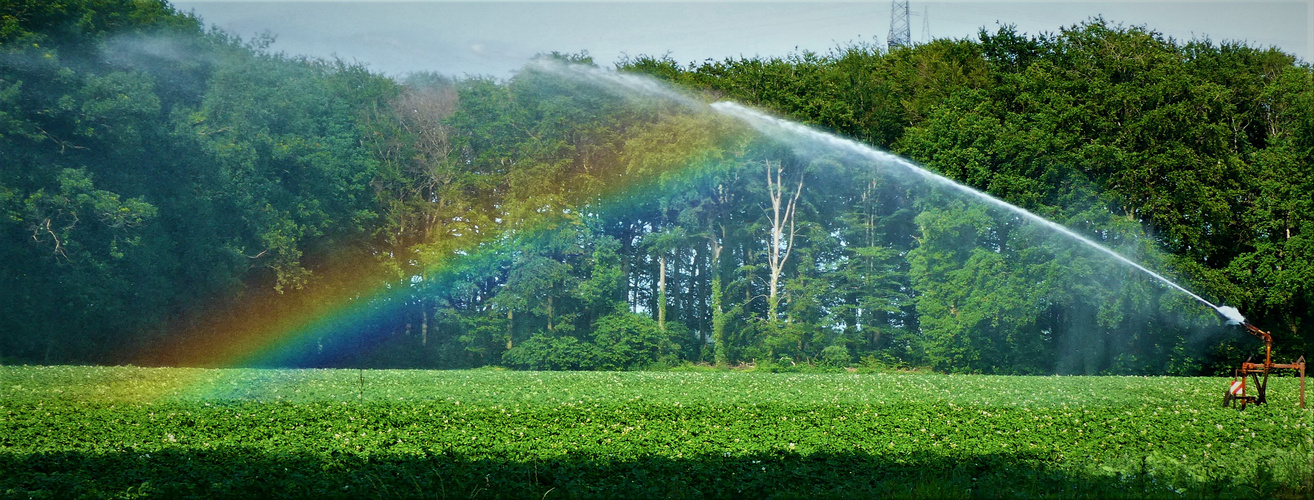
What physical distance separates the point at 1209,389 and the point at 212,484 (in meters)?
25.0

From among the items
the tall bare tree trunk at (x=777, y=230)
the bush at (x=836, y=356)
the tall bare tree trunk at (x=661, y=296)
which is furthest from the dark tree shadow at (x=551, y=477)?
the tall bare tree trunk at (x=661, y=296)

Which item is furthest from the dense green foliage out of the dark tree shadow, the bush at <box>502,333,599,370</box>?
the dark tree shadow

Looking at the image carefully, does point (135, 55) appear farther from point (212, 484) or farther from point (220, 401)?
point (212, 484)

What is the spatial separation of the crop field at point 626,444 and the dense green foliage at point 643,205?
1665 cm

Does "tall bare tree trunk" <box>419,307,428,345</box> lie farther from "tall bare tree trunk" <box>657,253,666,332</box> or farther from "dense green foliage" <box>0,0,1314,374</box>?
"tall bare tree trunk" <box>657,253,666,332</box>

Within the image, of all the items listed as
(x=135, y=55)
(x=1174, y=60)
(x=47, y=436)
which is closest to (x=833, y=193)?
(x=1174, y=60)

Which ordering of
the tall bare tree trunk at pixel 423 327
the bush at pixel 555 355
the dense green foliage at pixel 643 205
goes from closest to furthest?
the dense green foliage at pixel 643 205
the bush at pixel 555 355
the tall bare tree trunk at pixel 423 327

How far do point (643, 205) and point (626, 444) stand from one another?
38.8 m

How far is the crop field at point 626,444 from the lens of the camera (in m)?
11.0

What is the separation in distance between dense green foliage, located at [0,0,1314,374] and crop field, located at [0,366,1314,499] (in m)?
16.6

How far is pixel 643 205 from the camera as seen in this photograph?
5266 centimetres

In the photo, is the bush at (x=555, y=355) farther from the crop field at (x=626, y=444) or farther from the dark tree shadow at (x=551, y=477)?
the dark tree shadow at (x=551, y=477)

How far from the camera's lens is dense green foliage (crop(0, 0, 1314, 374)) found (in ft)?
125

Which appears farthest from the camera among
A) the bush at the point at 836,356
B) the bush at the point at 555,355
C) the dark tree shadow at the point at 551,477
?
the bush at the point at 555,355
